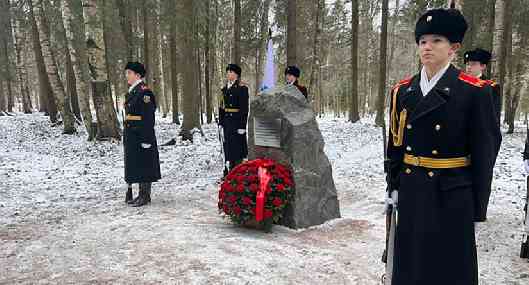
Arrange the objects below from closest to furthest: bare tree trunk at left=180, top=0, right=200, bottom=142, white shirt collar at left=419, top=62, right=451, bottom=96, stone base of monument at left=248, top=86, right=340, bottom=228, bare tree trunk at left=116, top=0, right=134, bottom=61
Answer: white shirt collar at left=419, top=62, right=451, bottom=96 < stone base of monument at left=248, top=86, right=340, bottom=228 < bare tree trunk at left=180, top=0, right=200, bottom=142 < bare tree trunk at left=116, top=0, right=134, bottom=61

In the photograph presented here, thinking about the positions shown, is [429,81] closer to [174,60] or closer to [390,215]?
[390,215]

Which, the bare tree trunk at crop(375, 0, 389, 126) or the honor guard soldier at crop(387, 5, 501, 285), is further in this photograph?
the bare tree trunk at crop(375, 0, 389, 126)

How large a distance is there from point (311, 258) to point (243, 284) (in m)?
1.18

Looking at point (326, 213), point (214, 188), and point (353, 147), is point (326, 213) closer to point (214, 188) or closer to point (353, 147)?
point (214, 188)

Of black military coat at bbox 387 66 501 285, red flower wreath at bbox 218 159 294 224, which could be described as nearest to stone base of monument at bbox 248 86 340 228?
red flower wreath at bbox 218 159 294 224

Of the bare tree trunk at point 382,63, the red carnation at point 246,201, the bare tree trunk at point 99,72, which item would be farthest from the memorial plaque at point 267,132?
the bare tree trunk at point 382,63

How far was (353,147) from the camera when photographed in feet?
47.8

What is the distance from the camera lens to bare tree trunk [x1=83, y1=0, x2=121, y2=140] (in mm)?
12469

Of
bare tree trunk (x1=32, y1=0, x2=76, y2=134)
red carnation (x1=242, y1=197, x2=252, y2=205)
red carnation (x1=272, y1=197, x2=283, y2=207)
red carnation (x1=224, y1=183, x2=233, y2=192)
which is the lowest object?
→ red carnation (x1=272, y1=197, x2=283, y2=207)

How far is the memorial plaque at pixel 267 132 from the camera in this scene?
624cm

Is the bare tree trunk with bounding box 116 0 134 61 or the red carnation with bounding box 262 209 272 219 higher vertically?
the bare tree trunk with bounding box 116 0 134 61

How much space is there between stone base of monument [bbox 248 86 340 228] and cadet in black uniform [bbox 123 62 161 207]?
180 centimetres

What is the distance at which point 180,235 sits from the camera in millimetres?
5105

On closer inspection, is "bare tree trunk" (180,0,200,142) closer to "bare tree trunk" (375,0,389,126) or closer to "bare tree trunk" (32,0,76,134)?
"bare tree trunk" (32,0,76,134)
